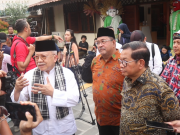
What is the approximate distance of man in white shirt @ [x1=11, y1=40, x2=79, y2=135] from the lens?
1.98 m

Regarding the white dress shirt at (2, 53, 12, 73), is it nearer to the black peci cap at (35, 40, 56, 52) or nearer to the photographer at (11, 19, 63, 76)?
the photographer at (11, 19, 63, 76)

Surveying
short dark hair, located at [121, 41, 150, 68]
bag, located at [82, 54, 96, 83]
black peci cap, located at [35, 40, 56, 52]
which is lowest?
bag, located at [82, 54, 96, 83]

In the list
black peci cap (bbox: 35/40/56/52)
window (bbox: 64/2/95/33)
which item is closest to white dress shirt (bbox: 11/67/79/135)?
black peci cap (bbox: 35/40/56/52)

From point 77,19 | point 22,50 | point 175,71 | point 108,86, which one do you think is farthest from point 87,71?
point 77,19

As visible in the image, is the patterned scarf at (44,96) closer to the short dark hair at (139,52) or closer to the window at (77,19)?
the short dark hair at (139,52)

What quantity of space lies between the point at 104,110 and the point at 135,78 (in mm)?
755

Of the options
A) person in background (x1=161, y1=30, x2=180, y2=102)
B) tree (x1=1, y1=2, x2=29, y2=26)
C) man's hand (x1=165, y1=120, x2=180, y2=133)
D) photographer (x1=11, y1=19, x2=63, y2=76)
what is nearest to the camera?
man's hand (x1=165, y1=120, x2=180, y2=133)

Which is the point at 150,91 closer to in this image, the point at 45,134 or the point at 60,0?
the point at 45,134

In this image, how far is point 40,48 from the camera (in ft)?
6.78

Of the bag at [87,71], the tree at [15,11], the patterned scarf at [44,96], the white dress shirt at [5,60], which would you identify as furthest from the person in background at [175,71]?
the tree at [15,11]

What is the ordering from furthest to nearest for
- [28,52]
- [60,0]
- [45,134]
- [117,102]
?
[60,0]
[28,52]
[117,102]
[45,134]

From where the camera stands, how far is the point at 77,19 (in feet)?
41.1

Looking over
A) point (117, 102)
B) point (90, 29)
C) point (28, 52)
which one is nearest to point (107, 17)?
point (90, 29)

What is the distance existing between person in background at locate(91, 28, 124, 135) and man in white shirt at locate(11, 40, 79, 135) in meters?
0.42
